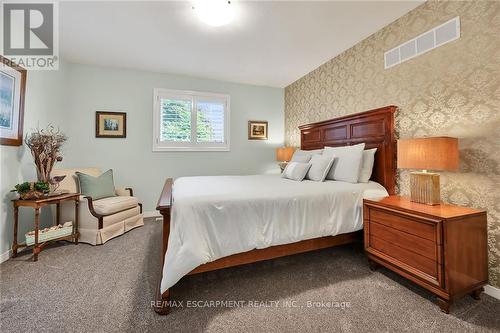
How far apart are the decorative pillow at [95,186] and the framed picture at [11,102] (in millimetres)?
759

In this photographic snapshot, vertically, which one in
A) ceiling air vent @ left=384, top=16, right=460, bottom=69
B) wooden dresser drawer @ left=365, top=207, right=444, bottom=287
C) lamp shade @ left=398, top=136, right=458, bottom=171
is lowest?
wooden dresser drawer @ left=365, top=207, right=444, bottom=287

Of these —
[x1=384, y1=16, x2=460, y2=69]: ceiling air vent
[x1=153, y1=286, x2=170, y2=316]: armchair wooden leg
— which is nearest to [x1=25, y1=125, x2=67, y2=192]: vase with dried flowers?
[x1=153, y1=286, x2=170, y2=316]: armchair wooden leg

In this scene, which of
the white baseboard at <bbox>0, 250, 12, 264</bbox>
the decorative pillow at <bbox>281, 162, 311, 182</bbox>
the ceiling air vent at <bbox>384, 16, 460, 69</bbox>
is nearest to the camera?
the ceiling air vent at <bbox>384, 16, 460, 69</bbox>

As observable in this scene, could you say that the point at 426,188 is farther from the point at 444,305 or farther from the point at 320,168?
the point at 320,168

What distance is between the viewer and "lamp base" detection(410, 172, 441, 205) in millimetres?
1790

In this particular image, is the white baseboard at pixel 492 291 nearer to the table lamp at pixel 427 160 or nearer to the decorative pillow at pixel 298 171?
the table lamp at pixel 427 160

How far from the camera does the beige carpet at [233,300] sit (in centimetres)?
137

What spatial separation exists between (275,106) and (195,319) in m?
4.14

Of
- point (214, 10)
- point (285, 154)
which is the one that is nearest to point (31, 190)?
point (214, 10)

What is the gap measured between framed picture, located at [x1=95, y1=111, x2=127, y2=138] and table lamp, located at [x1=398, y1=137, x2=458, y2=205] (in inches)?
157

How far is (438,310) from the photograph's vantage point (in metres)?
1.50

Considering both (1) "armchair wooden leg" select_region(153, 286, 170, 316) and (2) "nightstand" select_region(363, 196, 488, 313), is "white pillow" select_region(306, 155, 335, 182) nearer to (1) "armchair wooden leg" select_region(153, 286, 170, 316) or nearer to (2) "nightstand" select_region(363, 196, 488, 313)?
(2) "nightstand" select_region(363, 196, 488, 313)

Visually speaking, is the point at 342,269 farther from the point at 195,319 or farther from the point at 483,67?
the point at 483,67

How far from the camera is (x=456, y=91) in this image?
189cm
